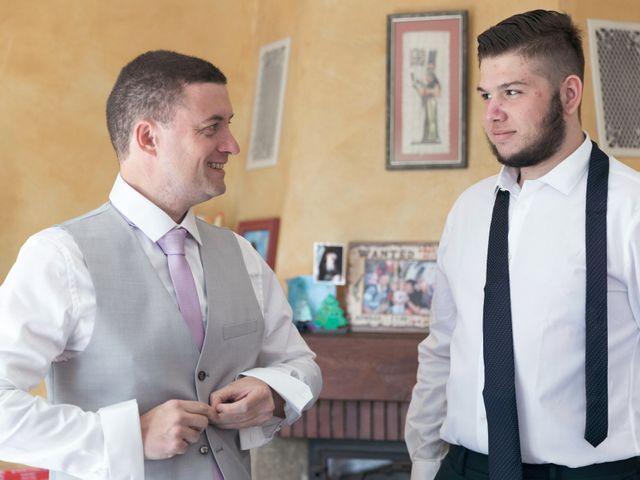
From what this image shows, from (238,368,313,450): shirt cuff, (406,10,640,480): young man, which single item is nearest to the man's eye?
(238,368,313,450): shirt cuff

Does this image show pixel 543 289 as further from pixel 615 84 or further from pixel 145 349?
pixel 615 84

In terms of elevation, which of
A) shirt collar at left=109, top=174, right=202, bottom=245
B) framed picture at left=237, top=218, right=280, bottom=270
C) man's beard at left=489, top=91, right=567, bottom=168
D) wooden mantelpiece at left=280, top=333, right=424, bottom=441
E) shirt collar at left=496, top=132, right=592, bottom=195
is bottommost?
wooden mantelpiece at left=280, top=333, right=424, bottom=441

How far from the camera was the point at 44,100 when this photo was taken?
3.92m

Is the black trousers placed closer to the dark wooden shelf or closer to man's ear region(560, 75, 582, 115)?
man's ear region(560, 75, 582, 115)

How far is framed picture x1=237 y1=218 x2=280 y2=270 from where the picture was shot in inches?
150

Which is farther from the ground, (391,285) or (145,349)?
(145,349)

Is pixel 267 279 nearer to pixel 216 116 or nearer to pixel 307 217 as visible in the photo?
pixel 216 116

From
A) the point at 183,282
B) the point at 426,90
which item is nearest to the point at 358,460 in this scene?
Answer: the point at 426,90

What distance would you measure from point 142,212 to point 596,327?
0.94m

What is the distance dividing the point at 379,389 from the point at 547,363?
66.0 inches

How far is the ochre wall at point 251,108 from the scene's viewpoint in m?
3.64

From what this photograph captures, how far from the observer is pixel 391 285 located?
3.59m

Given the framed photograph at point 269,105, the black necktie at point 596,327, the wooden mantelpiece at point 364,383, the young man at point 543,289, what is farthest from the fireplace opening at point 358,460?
the black necktie at point 596,327

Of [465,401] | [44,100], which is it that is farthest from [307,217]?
[465,401]
